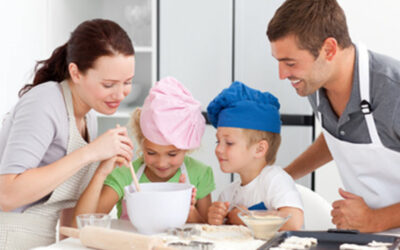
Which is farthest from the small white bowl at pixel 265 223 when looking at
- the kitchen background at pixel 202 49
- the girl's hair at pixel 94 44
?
the kitchen background at pixel 202 49

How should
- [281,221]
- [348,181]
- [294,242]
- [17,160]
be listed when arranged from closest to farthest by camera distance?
[294,242], [281,221], [17,160], [348,181]

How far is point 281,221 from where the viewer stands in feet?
4.54

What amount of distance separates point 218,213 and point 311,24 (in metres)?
0.64

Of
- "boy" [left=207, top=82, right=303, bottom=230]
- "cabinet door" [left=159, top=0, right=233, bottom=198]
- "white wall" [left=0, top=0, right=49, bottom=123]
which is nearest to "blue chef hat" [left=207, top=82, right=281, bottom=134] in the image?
"boy" [left=207, top=82, right=303, bottom=230]

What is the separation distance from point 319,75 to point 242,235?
1.86 feet

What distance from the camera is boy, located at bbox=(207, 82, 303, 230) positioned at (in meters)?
1.71

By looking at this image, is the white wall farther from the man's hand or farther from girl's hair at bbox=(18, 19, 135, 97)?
the man's hand

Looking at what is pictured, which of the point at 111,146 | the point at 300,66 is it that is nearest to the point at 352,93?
the point at 300,66

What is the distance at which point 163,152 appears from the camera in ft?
5.95

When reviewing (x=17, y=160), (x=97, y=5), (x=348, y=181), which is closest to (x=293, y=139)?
(x=348, y=181)

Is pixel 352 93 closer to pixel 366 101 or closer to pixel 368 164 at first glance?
pixel 366 101

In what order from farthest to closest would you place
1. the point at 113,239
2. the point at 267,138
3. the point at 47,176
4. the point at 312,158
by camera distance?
the point at 312,158, the point at 267,138, the point at 47,176, the point at 113,239

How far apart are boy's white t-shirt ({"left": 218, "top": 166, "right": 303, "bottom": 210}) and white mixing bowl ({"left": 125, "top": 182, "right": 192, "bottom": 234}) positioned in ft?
1.03

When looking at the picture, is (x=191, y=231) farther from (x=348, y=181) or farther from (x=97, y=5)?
(x=97, y=5)
